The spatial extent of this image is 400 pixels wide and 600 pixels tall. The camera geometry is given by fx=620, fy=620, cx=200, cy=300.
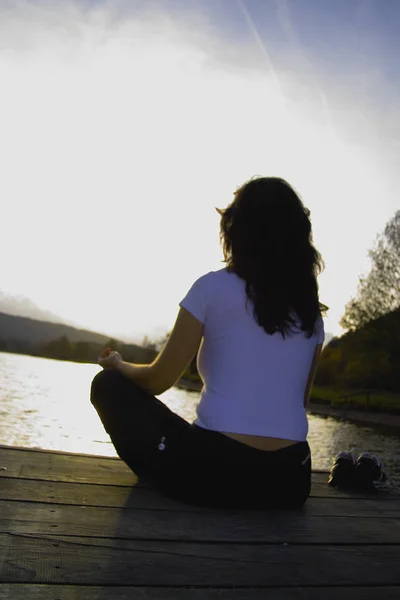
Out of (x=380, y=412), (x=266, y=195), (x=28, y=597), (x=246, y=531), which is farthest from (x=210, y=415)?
(x=380, y=412)

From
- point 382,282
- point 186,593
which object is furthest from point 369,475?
point 382,282

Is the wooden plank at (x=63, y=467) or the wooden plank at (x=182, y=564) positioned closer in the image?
the wooden plank at (x=182, y=564)

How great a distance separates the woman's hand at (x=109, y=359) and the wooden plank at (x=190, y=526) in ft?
2.32

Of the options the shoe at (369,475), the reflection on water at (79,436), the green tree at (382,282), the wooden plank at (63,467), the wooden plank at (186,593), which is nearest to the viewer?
the wooden plank at (186,593)

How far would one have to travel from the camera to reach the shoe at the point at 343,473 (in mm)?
3242

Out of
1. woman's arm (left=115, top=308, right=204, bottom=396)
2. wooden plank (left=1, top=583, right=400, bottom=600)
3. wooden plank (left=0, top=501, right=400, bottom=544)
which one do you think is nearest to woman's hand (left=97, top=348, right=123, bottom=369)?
woman's arm (left=115, top=308, right=204, bottom=396)

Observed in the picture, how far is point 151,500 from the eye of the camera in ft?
8.27

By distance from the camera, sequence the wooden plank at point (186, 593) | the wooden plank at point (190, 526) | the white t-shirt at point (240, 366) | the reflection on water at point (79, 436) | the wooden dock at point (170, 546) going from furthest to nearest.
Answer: the reflection on water at point (79, 436) < the white t-shirt at point (240, 366) < the wooden plank at point (190, 526) < the wooden dock at point (170, 546) < the wooden plank at point (186, 593)

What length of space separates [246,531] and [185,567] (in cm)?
49

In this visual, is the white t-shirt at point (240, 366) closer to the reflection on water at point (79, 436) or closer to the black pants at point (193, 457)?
the black pants at point (193, 457)

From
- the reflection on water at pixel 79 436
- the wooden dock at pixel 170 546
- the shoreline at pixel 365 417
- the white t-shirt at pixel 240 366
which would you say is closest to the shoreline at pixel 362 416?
the shoreline at pixel 365 417

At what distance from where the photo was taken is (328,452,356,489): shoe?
10.6ft

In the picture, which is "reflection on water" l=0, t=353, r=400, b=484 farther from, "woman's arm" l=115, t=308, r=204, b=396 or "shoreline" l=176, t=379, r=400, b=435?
"woman's arm" l=115, t=308, r=204, b=396

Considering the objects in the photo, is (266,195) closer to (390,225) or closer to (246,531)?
(246,531)
